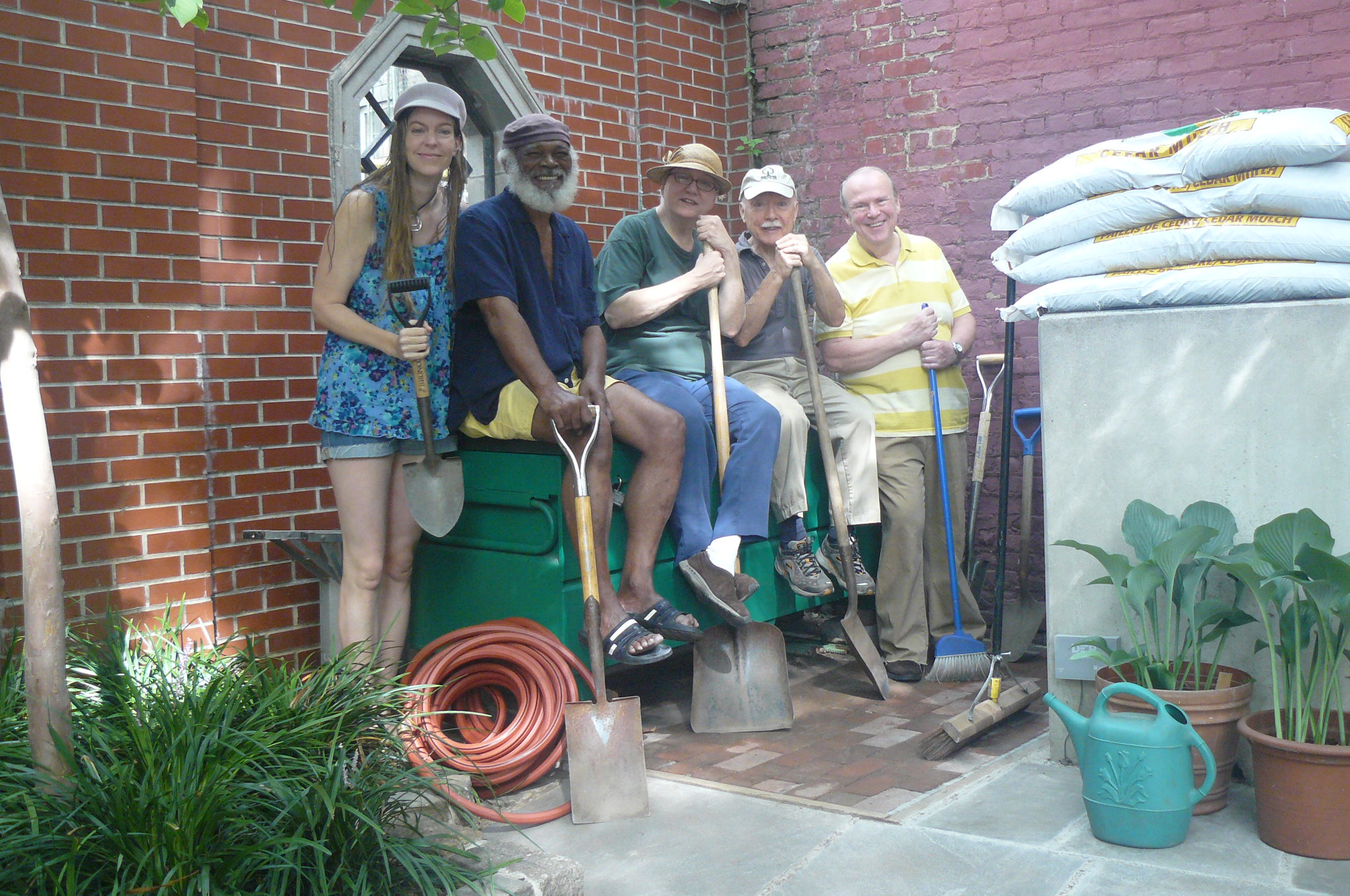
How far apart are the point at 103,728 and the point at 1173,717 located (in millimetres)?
2505

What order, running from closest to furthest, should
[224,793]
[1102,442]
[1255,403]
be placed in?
1. [224,793]
2. [1255,403]
3. [1102,442]

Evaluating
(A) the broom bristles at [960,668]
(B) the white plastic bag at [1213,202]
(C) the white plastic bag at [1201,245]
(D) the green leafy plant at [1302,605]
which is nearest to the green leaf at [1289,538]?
(D) the green leafy plant at [1302,605]

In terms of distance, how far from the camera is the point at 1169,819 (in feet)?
9.36

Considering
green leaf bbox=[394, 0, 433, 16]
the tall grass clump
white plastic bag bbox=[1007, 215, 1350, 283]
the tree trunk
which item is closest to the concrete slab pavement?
the tall grass clump

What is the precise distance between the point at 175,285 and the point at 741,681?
2.37 metres

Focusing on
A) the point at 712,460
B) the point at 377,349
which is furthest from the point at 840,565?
the point at 377,349

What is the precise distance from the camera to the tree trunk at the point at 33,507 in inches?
85.8

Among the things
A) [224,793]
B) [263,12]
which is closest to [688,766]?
[224,793]

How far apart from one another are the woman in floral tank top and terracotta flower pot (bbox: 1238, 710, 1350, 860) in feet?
7.98

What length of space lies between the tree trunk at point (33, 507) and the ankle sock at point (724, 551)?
228 cm

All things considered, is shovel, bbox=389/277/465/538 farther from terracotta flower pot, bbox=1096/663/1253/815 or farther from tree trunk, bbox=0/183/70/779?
terracotta flower pot, bbox=1096/663/1253/815

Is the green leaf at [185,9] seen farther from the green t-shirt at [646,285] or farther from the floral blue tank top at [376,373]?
the green t-shirt at [646,285]

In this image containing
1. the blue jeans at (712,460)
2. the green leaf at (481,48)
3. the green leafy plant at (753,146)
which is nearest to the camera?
the green leaf at (481,48)

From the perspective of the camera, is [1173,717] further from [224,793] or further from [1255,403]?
[224,793]
